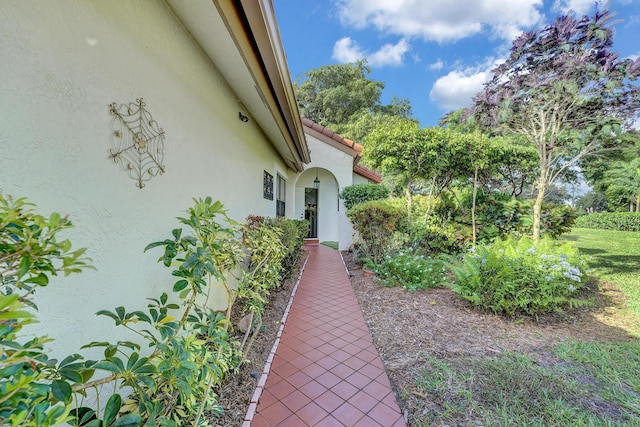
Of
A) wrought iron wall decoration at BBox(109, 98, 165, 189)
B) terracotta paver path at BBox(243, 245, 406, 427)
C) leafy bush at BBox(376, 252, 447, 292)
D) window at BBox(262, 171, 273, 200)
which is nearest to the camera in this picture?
wrought iron wall decoration at BBox(109, 98, 165, 189)

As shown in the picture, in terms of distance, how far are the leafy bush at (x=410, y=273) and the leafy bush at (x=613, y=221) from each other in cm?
2195

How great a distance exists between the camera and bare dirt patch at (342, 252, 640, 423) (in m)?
3.14

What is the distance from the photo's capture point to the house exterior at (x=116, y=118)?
1412mm

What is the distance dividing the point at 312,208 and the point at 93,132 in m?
11.6

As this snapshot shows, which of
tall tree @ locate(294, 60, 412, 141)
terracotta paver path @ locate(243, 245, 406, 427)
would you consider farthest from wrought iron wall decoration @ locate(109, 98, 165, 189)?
tall tree @ locate(294, 60, 412, 141)

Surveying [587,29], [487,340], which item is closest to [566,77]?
[587,29]

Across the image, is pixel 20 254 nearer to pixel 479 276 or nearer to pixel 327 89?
pixel 479 276

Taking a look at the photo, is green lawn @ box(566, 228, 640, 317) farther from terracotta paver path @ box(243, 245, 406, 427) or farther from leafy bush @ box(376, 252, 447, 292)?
terracotta paver path @ box(243, 245, 406, 427)

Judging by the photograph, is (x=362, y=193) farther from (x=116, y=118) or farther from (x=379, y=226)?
(x=116, y=118)

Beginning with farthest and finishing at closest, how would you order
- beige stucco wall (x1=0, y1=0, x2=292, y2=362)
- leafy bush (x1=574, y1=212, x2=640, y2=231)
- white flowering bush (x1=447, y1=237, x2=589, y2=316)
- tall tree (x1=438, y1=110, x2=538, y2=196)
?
1. leafy bush (x1=574, y1=212, x2=640, y2=231)
2. tall tree (x1=438, y1=110, x2=538, y2=196)
3. white flowering bush (x1=447, y1=237, x2=589, y2=316)
4. beige stucco wall (x1=0, y1=0, x2=292, y2=362)

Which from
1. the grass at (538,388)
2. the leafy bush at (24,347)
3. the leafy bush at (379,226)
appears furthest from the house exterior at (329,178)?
the leafy bush at (24,347)

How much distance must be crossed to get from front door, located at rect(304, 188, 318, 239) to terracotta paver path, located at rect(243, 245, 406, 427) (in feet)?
28.0

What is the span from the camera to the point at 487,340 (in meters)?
3.59

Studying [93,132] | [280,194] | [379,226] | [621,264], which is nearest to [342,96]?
[280,194]
